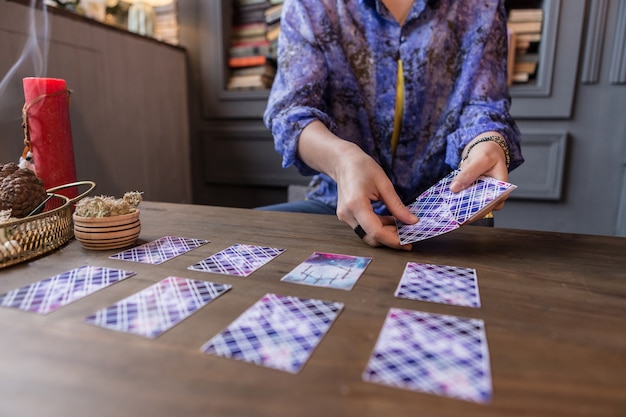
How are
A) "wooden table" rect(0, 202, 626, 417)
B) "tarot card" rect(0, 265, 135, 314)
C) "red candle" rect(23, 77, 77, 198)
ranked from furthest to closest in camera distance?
"red candle" rect(23, 77, 77, 198), "tarot card" rect(0, 265, 135, 314), "wooden table" rect(0, 202, 626, 417)

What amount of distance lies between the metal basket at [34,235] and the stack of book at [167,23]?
70.2 inches

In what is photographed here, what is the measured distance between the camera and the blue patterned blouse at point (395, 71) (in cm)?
96

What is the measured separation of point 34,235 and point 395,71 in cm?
84

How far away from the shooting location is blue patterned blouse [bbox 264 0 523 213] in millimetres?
964

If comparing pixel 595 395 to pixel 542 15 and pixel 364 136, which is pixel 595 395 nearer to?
pixel 364 136

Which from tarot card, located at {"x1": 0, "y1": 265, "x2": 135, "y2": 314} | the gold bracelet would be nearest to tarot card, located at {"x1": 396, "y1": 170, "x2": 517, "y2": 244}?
the gold bracelet

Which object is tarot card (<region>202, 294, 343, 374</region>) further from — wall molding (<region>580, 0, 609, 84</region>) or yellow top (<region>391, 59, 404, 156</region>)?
wall molding (<region>580, 0, 609, 84</region>)

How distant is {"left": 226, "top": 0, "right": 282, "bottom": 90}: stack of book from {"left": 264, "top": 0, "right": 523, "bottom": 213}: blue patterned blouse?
42.7 inches

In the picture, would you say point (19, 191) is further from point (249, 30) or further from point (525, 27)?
point (525, 27)

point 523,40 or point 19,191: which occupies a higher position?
point 523,40

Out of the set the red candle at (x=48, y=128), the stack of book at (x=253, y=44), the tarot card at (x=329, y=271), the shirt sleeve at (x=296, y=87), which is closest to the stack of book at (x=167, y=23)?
the stack of book at (x=253, y=44)

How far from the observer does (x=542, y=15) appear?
1712mm

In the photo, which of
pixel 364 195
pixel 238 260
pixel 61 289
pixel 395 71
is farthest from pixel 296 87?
pixel 61 289

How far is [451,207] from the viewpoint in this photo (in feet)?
2.02
